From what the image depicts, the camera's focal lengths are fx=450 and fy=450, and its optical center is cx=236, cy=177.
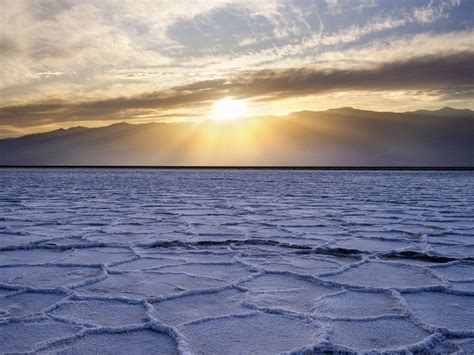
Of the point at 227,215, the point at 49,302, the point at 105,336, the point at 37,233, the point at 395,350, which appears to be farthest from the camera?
the point at 227,215

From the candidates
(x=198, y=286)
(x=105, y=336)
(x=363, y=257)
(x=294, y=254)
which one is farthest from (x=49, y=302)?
(x=363, y=257)

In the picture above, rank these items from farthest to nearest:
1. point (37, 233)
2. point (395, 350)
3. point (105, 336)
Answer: point (37, 233) < point (105, 336) < point (395, 350)

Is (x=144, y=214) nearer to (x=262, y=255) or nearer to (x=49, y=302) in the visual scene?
(x=262, y=255)

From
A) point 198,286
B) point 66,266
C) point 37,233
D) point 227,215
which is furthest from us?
point 227,215

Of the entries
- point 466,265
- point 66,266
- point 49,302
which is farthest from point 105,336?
point 466,265

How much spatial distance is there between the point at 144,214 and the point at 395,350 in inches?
151

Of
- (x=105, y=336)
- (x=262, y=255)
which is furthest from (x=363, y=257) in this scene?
(x=105, y=336)

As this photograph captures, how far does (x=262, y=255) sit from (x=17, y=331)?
4.80ft

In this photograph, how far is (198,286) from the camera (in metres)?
1.96

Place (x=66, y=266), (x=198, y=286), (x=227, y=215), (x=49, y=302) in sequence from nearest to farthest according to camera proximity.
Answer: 1. (x=49, y=302)
2. (x=198, y=286)
3. (x=66, y=266)
4. (x=227, y=215)

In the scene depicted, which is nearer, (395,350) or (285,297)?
(395,350)

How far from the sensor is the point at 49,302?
1.74 m

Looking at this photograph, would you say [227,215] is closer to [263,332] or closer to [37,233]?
[37,233]

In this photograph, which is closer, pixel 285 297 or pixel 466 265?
pixel 285 297
